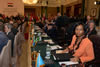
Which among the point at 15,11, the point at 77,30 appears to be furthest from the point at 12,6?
the point at 77,30

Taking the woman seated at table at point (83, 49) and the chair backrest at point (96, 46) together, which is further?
the chair backrest at point (96, 46)

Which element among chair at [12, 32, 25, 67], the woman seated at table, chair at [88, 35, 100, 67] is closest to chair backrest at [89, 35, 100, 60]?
chair at [88, 35, 100, 67]

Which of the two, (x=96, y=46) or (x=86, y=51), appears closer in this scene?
(x=86, y=51)

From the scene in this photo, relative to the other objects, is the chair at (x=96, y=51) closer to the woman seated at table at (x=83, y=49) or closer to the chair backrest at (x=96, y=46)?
the chair backrest at (x=96, y=46)

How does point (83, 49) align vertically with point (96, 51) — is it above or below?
above

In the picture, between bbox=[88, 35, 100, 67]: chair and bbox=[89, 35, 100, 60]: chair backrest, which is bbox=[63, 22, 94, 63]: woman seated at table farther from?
bbox=[89, 35, 100, 60]: chair backrest

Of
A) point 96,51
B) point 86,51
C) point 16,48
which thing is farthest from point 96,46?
point 16,48

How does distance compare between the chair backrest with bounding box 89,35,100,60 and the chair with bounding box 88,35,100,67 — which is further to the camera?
the chair backrest with bounding box 89,35,100,60

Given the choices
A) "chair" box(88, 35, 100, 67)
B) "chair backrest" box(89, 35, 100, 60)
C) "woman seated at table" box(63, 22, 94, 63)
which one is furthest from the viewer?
"chair backrest" box(89, 35, 100, 60)

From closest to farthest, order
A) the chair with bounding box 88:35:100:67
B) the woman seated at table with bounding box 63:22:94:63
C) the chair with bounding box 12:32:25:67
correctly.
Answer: the woman seated at table with bounding box 63:22:94:63 < the chair with bounding box 88:35:100:67 < the chair with bounding box 12:32:25:67

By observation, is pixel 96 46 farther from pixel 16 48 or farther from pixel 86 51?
pixel 16 48

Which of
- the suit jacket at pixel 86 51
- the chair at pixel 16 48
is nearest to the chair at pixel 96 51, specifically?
the suit jacket at pixel 86 51

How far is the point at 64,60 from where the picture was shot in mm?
1541

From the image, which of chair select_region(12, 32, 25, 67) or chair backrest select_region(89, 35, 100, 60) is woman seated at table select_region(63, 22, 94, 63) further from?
chair select_region(12, 32, 25, 67)
